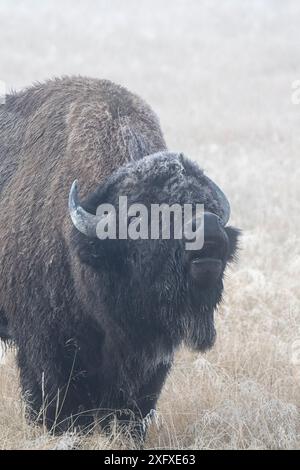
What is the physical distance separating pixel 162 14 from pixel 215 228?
3149cm

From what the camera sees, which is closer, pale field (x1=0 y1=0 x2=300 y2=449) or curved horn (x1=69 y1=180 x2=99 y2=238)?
curved horn (x1=69 y1=180 x2=99 y2=238)

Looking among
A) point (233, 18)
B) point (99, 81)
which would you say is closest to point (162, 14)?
point (233, 18)

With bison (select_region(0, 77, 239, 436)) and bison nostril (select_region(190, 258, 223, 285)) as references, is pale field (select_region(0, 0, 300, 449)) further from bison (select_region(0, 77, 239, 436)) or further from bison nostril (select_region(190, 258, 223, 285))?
bison nostril (select_region(190, 258, 223, 285))

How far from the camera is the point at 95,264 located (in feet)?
15.8

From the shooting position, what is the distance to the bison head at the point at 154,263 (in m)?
4.59

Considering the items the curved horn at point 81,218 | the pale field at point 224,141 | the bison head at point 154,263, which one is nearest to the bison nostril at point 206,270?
the bison head at point 154,263

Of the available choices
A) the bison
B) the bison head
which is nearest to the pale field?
the bison

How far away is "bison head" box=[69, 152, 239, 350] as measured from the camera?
4.59 metres

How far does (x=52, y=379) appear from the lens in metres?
5.23

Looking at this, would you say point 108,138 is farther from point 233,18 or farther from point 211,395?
point 233,18

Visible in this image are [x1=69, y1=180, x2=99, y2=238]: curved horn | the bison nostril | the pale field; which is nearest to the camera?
the bison nostril

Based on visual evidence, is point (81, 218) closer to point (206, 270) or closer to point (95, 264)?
point (95, 264)

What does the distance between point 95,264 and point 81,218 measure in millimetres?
267

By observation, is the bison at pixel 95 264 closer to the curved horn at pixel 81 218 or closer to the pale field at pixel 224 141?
the curved horn at pixel 81 218
